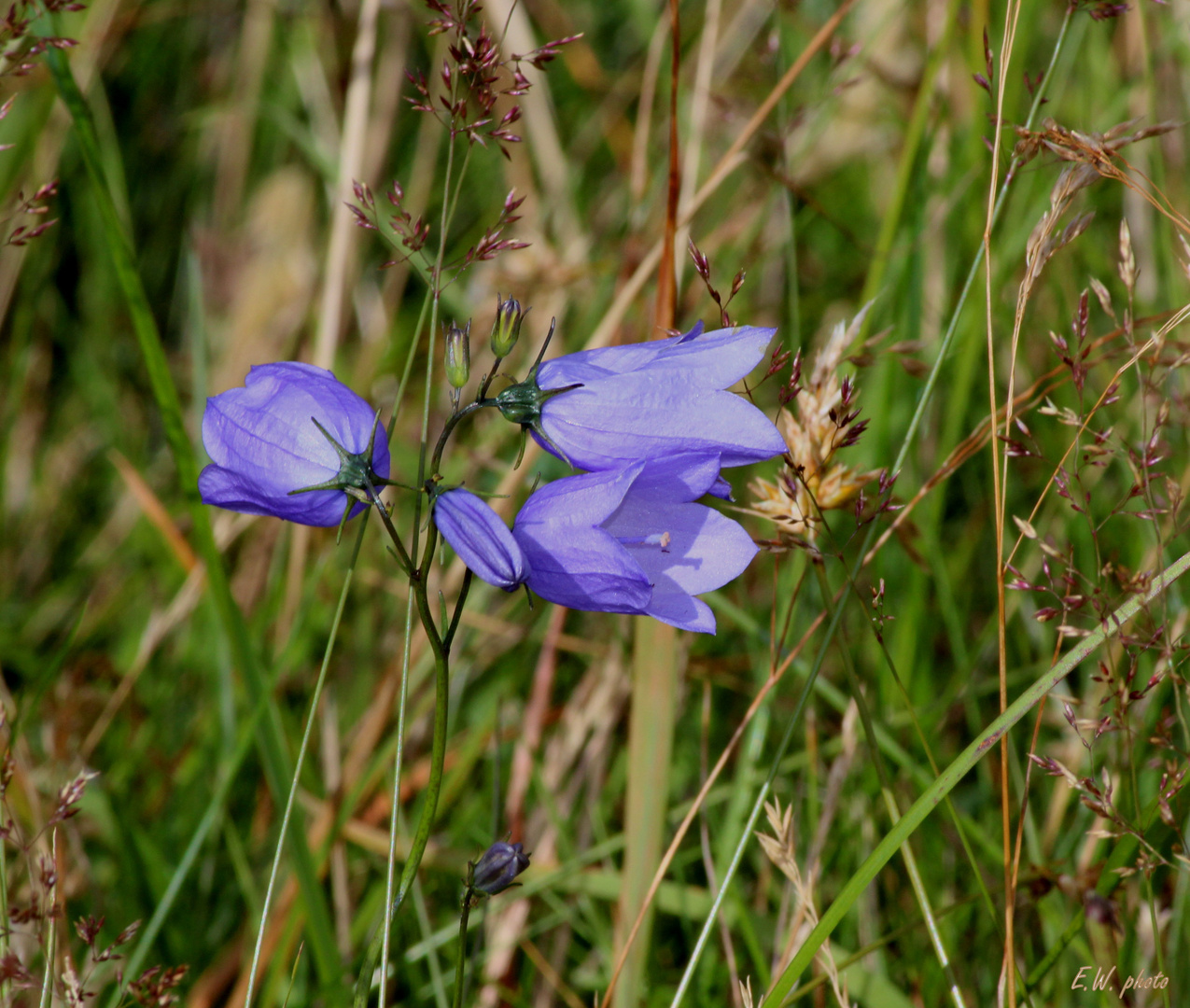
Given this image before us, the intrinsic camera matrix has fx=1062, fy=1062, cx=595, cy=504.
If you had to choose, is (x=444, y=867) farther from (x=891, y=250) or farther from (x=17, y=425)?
(x=17, y=425)

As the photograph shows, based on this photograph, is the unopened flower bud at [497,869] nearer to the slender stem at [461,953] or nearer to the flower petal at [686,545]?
the slender stem at [461,953]

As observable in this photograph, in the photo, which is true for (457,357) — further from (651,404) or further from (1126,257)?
(1126,257)

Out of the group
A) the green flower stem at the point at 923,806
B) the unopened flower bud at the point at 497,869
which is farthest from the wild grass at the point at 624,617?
the unopened flower bud at the point at 497,869

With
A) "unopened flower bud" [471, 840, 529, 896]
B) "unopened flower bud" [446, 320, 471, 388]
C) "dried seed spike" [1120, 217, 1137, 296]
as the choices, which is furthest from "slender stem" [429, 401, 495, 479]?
"dried seed spike" [1120, 217, 1137, 296]

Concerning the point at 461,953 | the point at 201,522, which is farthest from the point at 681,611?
the point at 201,522

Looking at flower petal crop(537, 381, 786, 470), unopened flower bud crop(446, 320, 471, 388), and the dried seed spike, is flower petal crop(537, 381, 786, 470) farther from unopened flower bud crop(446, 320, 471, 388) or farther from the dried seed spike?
the dried seed spike

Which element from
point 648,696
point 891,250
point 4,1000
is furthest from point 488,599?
point 4,1000
